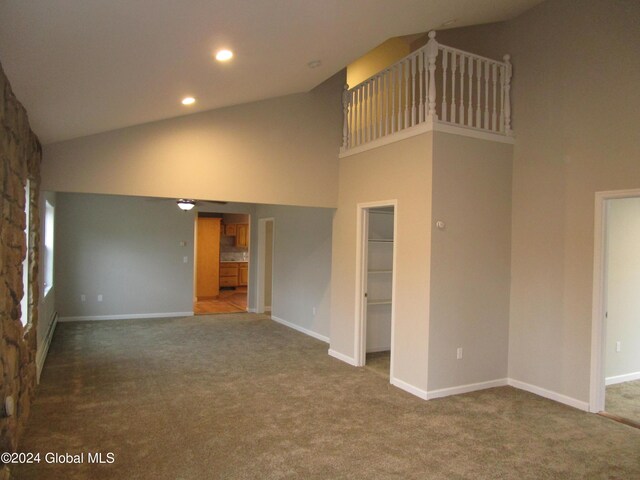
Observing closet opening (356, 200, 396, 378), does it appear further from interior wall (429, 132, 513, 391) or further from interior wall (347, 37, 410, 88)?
interior wall (347, 37, 410, 88)

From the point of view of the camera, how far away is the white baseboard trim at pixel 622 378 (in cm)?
469

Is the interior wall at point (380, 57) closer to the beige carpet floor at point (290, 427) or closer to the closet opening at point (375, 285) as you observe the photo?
the closet opening at point (375, 285)

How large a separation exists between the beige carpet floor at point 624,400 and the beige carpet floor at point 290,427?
1.09 ft

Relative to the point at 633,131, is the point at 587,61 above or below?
above

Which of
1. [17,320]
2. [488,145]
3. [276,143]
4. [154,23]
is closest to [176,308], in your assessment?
[276,143]

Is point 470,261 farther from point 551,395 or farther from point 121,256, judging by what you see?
point 121,256

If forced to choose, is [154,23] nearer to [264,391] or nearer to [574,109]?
[264,391]

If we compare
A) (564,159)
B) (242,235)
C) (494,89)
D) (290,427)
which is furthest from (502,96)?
(242,235)

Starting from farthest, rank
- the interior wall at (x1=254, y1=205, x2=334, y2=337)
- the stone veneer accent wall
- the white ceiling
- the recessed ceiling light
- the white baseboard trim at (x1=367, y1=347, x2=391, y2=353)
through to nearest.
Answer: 1. the interior wall at (x1=254, y1=205, x2=334, y2=337)
2. the white baseboard trim at (x1=367, y1=347, x2=391, y2=353)
3. the recessed ceiling light
4. the stone veneer accent wall
5. the white ceiling

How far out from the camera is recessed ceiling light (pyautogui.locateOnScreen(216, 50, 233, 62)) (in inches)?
119

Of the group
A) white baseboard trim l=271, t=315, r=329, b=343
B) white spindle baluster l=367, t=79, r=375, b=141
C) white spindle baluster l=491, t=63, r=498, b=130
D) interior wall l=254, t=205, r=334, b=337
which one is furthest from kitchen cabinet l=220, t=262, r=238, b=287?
white spindle baluster l=491, t=63, r=498, b=130

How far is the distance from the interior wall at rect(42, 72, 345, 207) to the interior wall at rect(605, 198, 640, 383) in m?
3.12

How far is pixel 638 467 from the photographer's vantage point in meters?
2.95

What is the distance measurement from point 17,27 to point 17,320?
205 cm
